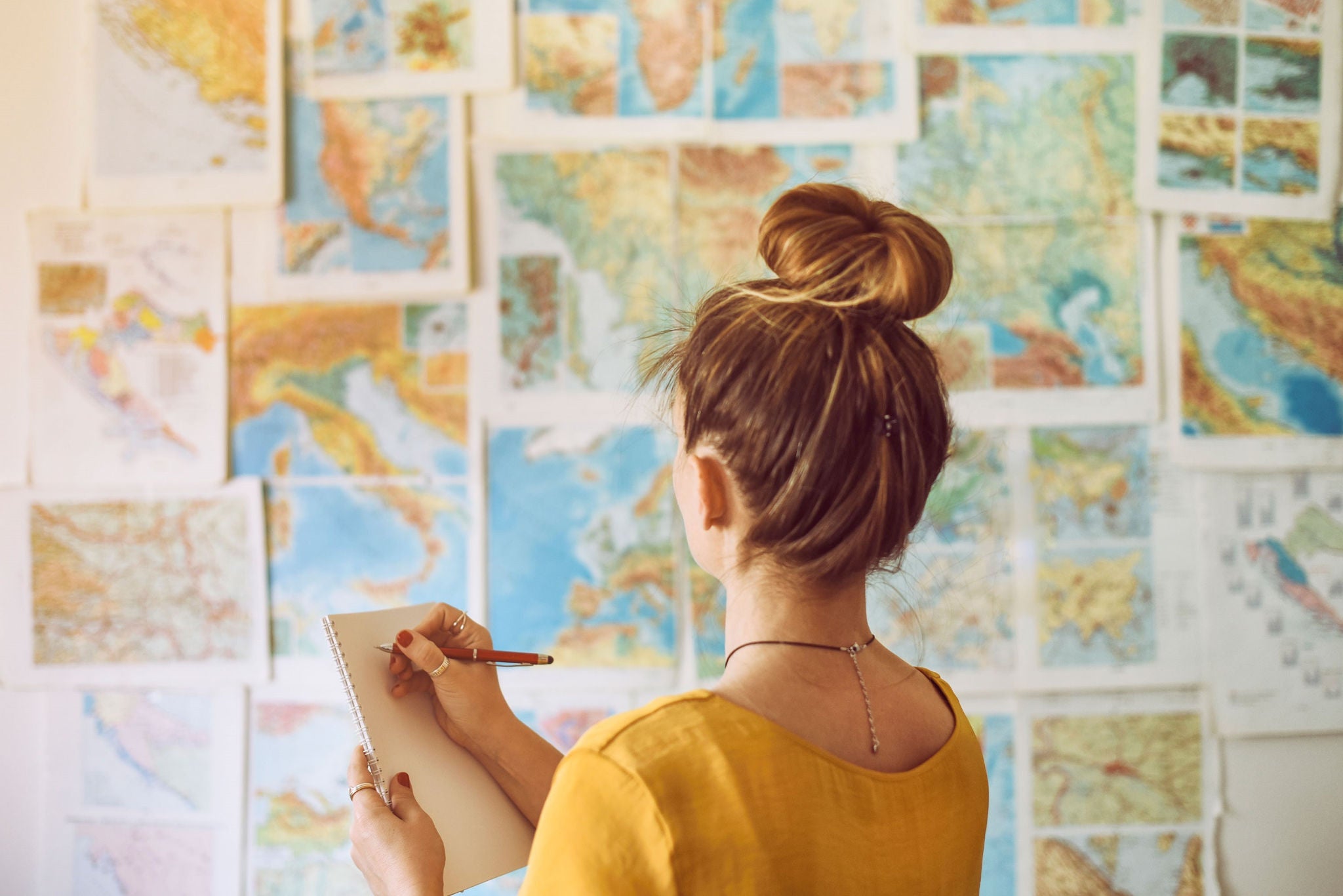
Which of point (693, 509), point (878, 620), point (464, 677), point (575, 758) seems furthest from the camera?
point (878, 620)

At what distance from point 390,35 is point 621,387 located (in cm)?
59

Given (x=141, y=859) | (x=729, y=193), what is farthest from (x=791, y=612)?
(x=141, y=859)

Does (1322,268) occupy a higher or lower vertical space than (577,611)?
higher

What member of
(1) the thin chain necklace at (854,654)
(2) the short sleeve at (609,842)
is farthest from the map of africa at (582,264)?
(2) the short sleeve at (609,842)

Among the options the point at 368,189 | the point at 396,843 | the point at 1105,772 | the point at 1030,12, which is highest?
the point at 1030,12

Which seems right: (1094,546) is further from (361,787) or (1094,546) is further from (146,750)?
(146,750)

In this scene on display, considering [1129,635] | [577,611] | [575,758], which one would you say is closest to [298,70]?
[577,611]

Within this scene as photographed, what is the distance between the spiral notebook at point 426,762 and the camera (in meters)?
0.68

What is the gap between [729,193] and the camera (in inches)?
48.7

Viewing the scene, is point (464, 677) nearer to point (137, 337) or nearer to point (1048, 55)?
point (137, 337)

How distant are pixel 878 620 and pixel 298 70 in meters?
1.12

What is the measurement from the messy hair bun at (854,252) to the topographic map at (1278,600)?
93 cm

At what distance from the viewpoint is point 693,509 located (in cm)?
59

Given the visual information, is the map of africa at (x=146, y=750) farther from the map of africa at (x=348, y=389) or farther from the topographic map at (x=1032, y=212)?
the topographic map at (x=1032, y=212)
